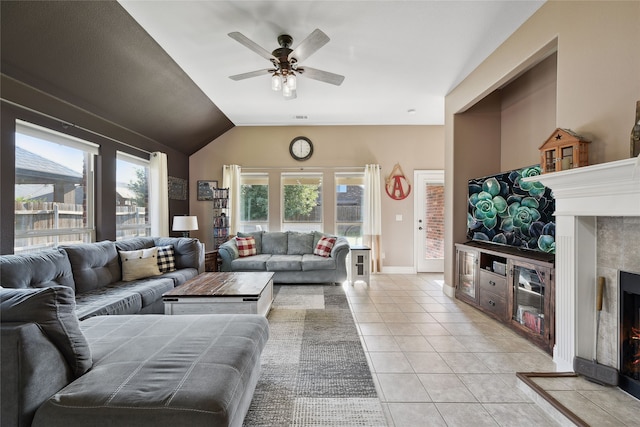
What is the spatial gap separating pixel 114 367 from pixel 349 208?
4604 mm

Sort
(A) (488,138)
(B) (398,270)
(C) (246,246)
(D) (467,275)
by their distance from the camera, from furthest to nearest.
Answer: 1. (B) (398,270)
2. (C) (246,246)
3. (A) (488,138)
4. (D) (467,275)

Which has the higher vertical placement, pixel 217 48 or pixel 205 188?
pixel 217 48

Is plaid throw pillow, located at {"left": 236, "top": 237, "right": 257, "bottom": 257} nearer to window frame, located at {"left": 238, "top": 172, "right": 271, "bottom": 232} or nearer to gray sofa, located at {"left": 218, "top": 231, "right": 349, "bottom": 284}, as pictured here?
gray sofa, located at {"left": 218, "top": 231, "right": 349, "bottom": 284}

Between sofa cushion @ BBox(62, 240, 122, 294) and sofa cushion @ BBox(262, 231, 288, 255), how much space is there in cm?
228

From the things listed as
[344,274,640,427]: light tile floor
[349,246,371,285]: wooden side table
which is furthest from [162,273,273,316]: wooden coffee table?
[349,246,371,285]: wooden side table

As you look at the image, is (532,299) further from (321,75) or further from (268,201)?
(268,201)

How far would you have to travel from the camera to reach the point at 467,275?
352 cm

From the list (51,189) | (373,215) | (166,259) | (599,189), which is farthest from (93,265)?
(599,189)

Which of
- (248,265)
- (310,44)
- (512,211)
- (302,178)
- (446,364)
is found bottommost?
(446,364)

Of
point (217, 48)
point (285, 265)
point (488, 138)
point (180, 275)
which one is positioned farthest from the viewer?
point (285, 265)

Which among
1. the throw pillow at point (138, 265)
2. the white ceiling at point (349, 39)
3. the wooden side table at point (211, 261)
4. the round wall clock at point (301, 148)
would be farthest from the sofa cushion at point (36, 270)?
the round wall clock at point (301, 148)

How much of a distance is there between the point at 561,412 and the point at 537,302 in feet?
3.63

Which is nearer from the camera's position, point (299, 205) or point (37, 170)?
point (37, 170)

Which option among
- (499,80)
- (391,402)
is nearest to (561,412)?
(391,402)
